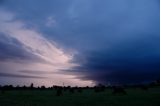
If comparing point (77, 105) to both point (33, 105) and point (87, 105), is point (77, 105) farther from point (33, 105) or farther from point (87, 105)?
point (33, 105)

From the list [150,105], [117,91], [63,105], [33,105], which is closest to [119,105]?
[150,105]

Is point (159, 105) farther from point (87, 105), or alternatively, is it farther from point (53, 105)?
point (53, 105)

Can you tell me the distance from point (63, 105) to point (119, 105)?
8005 millimetres

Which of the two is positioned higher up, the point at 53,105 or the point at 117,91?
the point at 117,91

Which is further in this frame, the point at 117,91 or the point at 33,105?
the point at 117,91

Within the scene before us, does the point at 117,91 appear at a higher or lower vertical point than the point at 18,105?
higher

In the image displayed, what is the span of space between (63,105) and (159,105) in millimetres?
13617

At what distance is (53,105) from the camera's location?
34812 millimetres

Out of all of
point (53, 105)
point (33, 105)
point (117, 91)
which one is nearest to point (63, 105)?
point (53, 105)

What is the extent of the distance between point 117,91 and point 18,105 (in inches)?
1808

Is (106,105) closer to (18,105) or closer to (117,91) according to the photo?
(18,105)

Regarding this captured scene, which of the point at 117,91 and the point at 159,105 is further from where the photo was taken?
the point at 117,91

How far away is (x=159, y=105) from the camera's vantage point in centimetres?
3512

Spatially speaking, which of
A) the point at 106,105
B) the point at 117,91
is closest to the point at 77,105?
the point at 106,105
